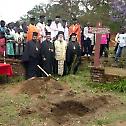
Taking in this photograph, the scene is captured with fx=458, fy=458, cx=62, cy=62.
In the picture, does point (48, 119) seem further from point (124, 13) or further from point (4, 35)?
point (124, 13)

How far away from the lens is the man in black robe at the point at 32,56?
15.1 meters

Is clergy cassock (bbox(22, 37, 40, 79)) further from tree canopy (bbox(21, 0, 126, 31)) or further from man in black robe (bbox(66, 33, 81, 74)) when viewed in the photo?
tree canopy (bbox(21, 0, 126, 31))

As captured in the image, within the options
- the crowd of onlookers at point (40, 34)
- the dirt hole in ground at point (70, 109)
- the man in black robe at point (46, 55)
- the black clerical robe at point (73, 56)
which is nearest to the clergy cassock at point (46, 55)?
the man in black robe at point (46, 55)

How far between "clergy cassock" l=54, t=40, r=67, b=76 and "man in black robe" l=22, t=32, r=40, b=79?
2.75ft

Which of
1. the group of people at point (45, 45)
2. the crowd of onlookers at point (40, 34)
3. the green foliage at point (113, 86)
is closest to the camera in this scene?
the green foliage at point (113, 86)

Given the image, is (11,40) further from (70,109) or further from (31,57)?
(70,109)

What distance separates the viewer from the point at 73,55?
16125mm

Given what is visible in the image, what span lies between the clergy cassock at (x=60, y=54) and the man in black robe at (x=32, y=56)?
33.0 inches

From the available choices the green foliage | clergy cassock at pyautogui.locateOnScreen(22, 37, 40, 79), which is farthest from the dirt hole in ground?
clergy cassock at pyautogui.locateOnScreen(22, 37, 40, 79)

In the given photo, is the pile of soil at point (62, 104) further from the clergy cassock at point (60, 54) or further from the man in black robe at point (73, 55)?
the man in black robe at point (73, 55)

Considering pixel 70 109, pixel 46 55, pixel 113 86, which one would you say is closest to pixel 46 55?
pixel 46 55

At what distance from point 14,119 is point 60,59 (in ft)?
19.5

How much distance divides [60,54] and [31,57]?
122 cm

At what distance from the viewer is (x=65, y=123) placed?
1008cm
